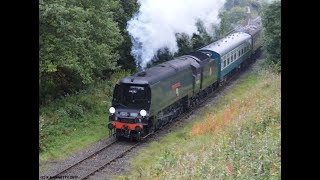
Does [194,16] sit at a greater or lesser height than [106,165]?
greater

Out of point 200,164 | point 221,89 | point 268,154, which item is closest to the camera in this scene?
point 268,154

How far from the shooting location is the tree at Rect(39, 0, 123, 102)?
1603 centimetres

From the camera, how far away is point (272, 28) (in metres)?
24.3

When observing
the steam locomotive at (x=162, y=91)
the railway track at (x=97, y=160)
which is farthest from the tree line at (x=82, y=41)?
the railway track at (x=97, y=160)

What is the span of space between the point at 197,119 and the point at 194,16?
32.0 feet

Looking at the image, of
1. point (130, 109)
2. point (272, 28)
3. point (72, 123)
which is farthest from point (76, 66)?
point (272, 28)

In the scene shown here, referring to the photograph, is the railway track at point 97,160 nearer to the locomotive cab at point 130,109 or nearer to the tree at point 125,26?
the locomotive cab at point 130,109

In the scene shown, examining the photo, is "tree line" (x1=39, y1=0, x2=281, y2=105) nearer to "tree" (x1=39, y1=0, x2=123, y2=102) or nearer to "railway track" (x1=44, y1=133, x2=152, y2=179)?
"tree" (x1=39, y1=0, x2=123, y2=102)

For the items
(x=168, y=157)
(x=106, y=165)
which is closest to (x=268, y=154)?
(x=168, y=157)

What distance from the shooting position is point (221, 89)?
78.5 ft

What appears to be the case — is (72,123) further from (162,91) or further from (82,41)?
(162,91)

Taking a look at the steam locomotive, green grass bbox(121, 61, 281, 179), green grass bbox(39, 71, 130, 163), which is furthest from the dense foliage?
green grass bbox(121, 61, 281, 179)

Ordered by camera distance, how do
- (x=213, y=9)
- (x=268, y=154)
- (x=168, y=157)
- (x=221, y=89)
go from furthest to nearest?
(x=213, y=9)
(x=221, y=89)
(x=168, y=157)
(x=268, y=154)
